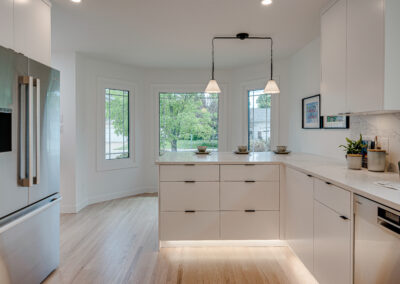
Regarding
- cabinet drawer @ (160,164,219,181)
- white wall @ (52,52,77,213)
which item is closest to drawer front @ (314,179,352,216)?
cabinet drawer @ (160,164,219,181)

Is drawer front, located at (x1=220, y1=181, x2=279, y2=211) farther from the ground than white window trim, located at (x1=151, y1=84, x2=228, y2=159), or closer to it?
closer to it

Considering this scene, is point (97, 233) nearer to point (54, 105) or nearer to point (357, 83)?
point (54, 105)

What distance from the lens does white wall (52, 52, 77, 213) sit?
13.2ft

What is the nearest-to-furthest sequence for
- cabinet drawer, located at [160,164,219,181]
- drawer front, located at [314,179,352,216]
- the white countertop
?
1. the white countertop
2. drawer front, located at [314,179,352,216]
3. cabinet drawer, located at [160,164,219,181]

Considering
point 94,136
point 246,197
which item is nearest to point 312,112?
point 246,197

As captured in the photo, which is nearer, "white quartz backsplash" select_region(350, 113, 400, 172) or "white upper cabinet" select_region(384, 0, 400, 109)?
"white upper cabinet" select_region(384, 0, 400, 109)

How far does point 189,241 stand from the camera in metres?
2.78

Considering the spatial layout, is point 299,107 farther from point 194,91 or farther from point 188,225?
point 188,225

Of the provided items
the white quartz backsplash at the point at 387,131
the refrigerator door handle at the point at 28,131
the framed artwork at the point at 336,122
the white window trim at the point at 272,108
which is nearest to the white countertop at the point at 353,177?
the white quartz backsplash at the point at 387,131

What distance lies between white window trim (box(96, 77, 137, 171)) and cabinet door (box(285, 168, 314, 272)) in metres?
3.16

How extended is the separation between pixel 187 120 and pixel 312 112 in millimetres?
2465

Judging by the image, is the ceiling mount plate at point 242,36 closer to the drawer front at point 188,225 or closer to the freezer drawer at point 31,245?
the drawer front at point 188,225

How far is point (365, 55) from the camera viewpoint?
1.90 m

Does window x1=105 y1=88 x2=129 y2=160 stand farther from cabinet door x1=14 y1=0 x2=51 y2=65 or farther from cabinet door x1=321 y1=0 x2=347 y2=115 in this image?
cabinet door x1=321 y1=0 x2=347 y2=115
